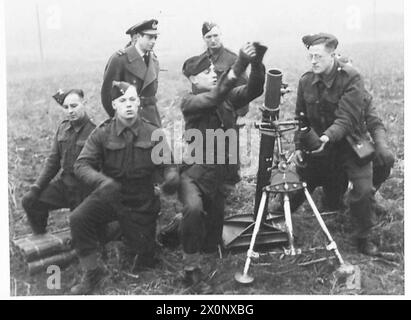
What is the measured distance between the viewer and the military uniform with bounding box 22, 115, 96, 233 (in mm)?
5031

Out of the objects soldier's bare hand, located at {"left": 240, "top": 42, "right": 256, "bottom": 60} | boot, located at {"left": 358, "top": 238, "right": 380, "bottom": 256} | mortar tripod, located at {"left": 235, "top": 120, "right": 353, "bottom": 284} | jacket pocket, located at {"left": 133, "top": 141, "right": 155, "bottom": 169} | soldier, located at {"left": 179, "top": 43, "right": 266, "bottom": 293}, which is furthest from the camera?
boot, located at {"left": 358, "top": 238, "right": 380, "bottom": 256}

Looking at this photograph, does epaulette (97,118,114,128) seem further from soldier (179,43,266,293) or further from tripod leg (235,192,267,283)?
tripod leg (235,192,267,283)

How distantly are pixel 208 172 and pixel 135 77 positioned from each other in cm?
102

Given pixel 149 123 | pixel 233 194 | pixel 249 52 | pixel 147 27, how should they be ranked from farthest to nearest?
1. pixel 233 194
2. pixel 147 27
3. pixel 149 123
4. pixel 249 52

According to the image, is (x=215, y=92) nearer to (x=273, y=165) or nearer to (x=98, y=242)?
(x=273, y=165)

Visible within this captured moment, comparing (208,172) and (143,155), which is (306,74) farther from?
(143,155)

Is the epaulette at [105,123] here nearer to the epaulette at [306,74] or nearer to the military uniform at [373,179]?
the epaulette at [306,74]

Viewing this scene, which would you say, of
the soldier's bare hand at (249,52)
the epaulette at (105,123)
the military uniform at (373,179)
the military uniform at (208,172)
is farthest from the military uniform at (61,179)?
the military uniform at (373,179)

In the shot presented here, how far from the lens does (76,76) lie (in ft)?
17.1

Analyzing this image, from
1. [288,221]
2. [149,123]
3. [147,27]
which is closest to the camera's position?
[288,221]

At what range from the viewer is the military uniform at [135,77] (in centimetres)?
501

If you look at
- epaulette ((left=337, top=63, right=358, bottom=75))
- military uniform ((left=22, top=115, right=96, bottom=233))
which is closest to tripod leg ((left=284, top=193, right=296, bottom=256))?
epaulette ((left=337, top=63, right=358, bottom=75))

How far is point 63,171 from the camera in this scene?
5086mm

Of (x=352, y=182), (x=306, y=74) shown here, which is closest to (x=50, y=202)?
(x=306, y=74)
